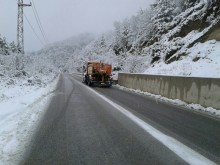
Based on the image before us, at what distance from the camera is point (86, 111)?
38.7ft

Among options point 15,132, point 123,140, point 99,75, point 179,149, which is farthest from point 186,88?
point 99,75

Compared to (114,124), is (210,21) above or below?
above

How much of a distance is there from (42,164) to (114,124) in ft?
13.2

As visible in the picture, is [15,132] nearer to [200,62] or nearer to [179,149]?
[179,149]

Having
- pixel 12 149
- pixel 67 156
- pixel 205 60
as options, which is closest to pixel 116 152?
pixel 67 156

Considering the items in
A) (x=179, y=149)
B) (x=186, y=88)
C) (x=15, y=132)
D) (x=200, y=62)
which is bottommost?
(x=15, y=132)

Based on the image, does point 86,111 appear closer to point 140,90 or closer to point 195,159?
point 195,159

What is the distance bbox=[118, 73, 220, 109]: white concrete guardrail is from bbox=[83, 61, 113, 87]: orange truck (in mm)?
7602

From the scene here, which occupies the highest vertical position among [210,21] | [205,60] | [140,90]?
[210,21]

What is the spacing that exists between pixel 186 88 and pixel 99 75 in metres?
17.5

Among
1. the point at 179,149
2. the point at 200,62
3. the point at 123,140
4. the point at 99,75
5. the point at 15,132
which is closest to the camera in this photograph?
the point at 179,149

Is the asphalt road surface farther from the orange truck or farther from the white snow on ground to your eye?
the orange truck

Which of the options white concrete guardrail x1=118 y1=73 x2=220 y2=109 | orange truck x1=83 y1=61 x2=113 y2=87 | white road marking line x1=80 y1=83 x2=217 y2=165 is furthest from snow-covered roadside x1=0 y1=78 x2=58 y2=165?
orange truck x1=83 y1=61 x2=113 y2=87

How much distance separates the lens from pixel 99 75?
32438mm
